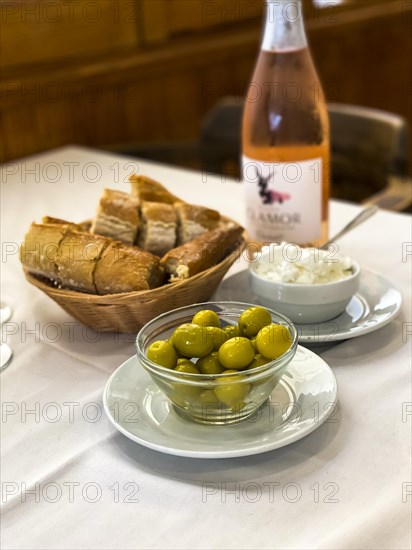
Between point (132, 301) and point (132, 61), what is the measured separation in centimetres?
141

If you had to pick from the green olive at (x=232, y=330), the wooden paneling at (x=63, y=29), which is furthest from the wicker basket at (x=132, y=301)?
the wooden paneling at (x=63, y=29)

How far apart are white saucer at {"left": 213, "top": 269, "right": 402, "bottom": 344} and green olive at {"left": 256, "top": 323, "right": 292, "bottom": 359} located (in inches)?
5.0

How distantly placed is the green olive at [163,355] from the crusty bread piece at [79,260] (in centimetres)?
18

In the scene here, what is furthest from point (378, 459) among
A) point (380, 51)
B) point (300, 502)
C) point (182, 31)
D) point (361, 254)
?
point (380, 51)

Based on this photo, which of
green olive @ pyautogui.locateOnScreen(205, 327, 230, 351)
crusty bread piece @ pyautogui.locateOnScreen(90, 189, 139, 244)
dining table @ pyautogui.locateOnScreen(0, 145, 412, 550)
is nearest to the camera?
dining table @ pyautogui.locateOnScreen(0, 145, 412, 550)

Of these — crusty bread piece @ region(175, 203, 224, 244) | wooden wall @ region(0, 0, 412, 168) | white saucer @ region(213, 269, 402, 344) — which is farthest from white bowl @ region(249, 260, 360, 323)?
wooden wall @ region(0, 0, 412, 168)

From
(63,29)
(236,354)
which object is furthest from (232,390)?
(63,29)

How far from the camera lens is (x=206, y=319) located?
691 mm

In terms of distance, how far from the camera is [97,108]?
207 cm

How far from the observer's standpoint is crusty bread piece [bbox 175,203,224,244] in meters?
0.92

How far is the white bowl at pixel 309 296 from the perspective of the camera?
2.62ft

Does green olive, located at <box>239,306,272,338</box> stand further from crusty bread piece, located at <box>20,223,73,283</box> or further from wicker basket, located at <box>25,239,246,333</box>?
crusty bread piece, located at <box>20,223,73,283</box>

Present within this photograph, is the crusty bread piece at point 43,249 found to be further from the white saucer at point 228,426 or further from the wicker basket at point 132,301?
the white saucer at point 228,426

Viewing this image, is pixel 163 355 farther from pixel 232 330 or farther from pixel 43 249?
pixel 43 249
